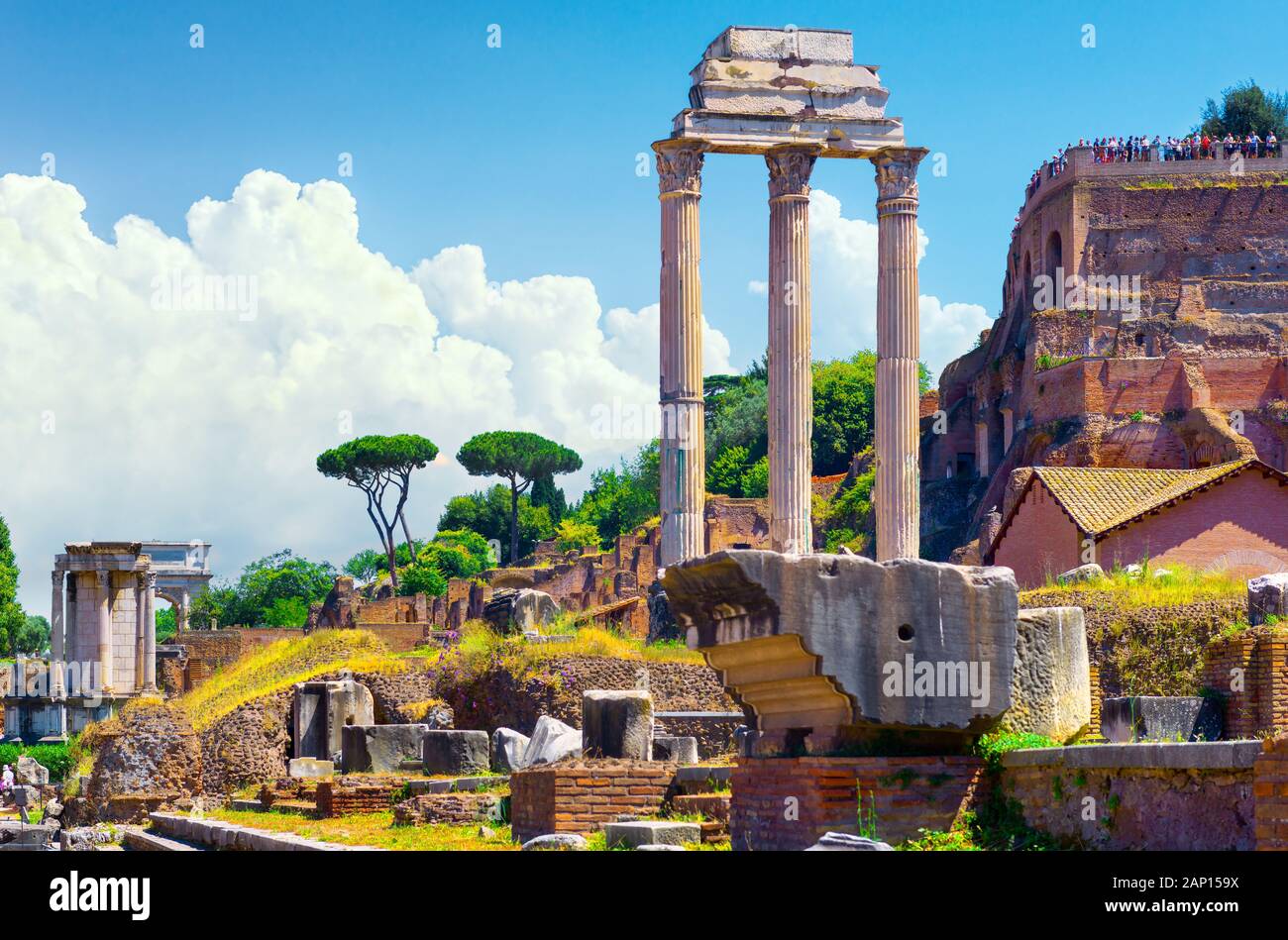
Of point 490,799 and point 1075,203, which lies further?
point 1075,203

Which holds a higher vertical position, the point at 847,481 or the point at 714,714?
the point at 847,481

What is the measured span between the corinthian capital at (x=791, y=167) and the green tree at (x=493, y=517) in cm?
5811

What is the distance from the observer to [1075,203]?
67438mm

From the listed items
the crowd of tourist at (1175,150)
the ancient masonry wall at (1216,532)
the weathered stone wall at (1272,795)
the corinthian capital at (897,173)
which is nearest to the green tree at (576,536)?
the crowd of tourist at (1175,150)

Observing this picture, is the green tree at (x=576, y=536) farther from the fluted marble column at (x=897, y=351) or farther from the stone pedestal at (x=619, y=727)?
the stone pedestal at (x=619, y=727)

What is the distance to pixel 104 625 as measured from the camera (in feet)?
147

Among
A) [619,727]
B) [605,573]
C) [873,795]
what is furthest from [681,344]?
[605,573]

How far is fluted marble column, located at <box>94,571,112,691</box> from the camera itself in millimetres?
44062

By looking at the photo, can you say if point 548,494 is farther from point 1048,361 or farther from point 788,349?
point 788,349

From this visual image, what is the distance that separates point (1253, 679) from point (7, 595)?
65946 mm

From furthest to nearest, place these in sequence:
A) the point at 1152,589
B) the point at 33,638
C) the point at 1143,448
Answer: the point at 33,638 < the point at 1143,448 < the point at 1152,589

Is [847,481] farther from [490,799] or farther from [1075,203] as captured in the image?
[490,799]
